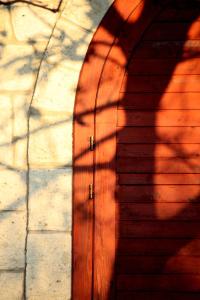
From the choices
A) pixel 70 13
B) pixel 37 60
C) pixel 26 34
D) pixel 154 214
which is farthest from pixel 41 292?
pixel 70 13

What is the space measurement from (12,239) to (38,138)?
32.6 inches

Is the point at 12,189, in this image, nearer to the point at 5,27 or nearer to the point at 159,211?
the point at 159,211

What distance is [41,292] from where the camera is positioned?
2.47 meters

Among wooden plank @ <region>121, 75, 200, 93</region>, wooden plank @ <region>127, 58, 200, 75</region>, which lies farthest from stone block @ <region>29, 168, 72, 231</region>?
wooden plank @ <region>127, 58, 200, 75</region>

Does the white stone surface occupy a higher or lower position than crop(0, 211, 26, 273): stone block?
higher

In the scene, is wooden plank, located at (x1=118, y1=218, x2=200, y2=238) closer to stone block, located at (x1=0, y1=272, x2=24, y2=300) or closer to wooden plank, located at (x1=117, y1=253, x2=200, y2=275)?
wooden plank, located at (x1=117, y1=253, x2=200, y2=275)

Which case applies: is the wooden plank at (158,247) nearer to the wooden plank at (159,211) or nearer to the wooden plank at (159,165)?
the wooden plank at (159,211)

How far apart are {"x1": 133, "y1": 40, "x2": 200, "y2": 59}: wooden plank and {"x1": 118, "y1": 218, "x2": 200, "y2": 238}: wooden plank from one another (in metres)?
1.38

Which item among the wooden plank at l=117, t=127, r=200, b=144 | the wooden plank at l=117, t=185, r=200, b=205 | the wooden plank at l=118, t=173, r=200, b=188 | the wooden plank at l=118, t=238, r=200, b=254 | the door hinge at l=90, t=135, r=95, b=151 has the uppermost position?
the wooden plank at l=117, t=127, r=200, b=144

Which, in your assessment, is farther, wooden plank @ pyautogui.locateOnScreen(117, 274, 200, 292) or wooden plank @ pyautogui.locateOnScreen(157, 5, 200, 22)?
wooden plank @ pyautogui.locateOnScreen(157, 5, 200, 22)

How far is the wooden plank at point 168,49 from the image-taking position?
8.67ft

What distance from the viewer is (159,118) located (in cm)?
263

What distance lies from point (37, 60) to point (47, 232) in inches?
54.8

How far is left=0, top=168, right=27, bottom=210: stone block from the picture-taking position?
2518 millimetres
